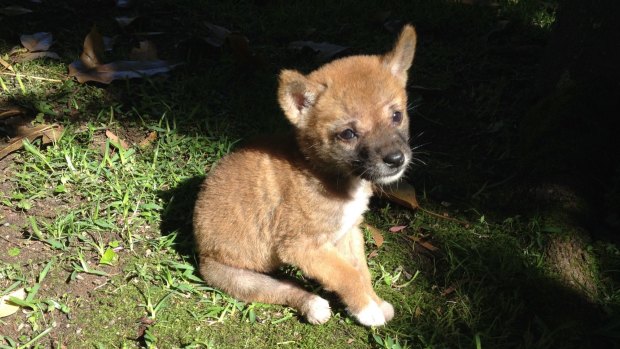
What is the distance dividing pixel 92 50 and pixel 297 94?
8.95 feet

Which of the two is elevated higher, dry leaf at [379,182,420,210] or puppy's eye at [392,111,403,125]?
puppy's eye at [392,111,403,125]

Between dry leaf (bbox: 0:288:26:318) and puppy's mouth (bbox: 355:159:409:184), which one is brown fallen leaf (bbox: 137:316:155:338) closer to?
dry leaf (bbox: 0:288:26:318)

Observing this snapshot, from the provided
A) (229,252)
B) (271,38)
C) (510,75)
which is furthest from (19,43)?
(510,75)

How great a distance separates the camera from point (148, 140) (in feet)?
16.1

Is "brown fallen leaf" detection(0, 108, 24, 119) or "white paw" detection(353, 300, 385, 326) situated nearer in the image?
"white paw" detection(353, 300, 385, 326)

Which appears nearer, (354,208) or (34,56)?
(354,208)

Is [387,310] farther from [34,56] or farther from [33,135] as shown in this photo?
[34,56]

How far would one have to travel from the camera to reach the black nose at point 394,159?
3.46 m

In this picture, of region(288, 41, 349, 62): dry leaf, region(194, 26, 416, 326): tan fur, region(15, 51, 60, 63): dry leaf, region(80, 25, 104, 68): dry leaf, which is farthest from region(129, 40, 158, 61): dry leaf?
region(194, 26, 416, 326): tan fur

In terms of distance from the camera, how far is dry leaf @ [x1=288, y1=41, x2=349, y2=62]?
5.62 meters

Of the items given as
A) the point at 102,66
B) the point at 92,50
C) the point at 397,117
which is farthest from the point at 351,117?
the point at 92,50

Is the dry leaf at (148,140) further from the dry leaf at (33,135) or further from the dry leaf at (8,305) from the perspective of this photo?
the dry leaf at (8,305)

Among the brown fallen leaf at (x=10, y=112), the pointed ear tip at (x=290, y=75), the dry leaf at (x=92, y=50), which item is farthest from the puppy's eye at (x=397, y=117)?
the brown fallen leaf at (x=10, y=112)

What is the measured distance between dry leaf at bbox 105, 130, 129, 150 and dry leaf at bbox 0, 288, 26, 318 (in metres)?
1.48
